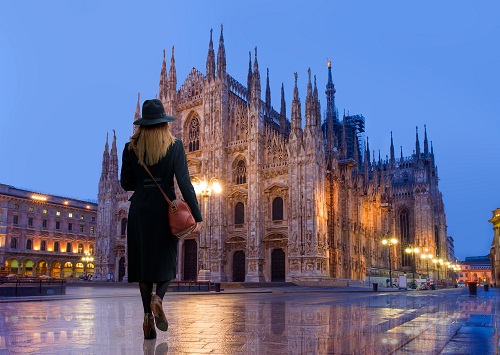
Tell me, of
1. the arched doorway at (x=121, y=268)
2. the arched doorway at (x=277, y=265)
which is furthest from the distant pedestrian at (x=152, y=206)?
the arched doorway at (x=121, y=268)

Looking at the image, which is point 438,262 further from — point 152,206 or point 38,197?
point 152,206

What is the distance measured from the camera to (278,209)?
4400cm

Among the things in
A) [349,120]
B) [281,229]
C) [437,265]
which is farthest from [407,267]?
[281,229]

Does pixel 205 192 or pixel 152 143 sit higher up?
pixel 205 192

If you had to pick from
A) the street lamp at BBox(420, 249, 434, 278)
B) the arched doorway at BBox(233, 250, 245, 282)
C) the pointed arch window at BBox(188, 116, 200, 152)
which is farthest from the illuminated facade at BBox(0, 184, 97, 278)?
the street lamp at BBox(420, 249, 434, 278)

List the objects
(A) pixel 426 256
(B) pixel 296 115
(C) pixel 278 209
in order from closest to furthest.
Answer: (B) pixel 296 115
(C) pixel 278 209
(A) pixel 426 256

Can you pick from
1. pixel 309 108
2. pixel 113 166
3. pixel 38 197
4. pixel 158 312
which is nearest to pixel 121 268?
pixel 113 166

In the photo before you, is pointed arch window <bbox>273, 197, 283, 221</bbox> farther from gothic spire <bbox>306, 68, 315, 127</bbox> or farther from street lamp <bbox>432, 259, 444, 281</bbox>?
street lamp <bbox>432, 259, 444, 281</bbox>

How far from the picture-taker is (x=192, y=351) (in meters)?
4.09

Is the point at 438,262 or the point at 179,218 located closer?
the point at 179,218

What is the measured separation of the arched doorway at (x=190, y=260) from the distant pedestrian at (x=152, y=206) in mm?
43125

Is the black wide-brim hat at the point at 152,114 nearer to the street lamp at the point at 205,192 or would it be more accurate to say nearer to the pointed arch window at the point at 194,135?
the street lamp at the point at 205,192

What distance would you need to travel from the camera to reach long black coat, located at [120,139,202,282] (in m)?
4.91

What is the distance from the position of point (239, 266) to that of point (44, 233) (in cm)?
3666
